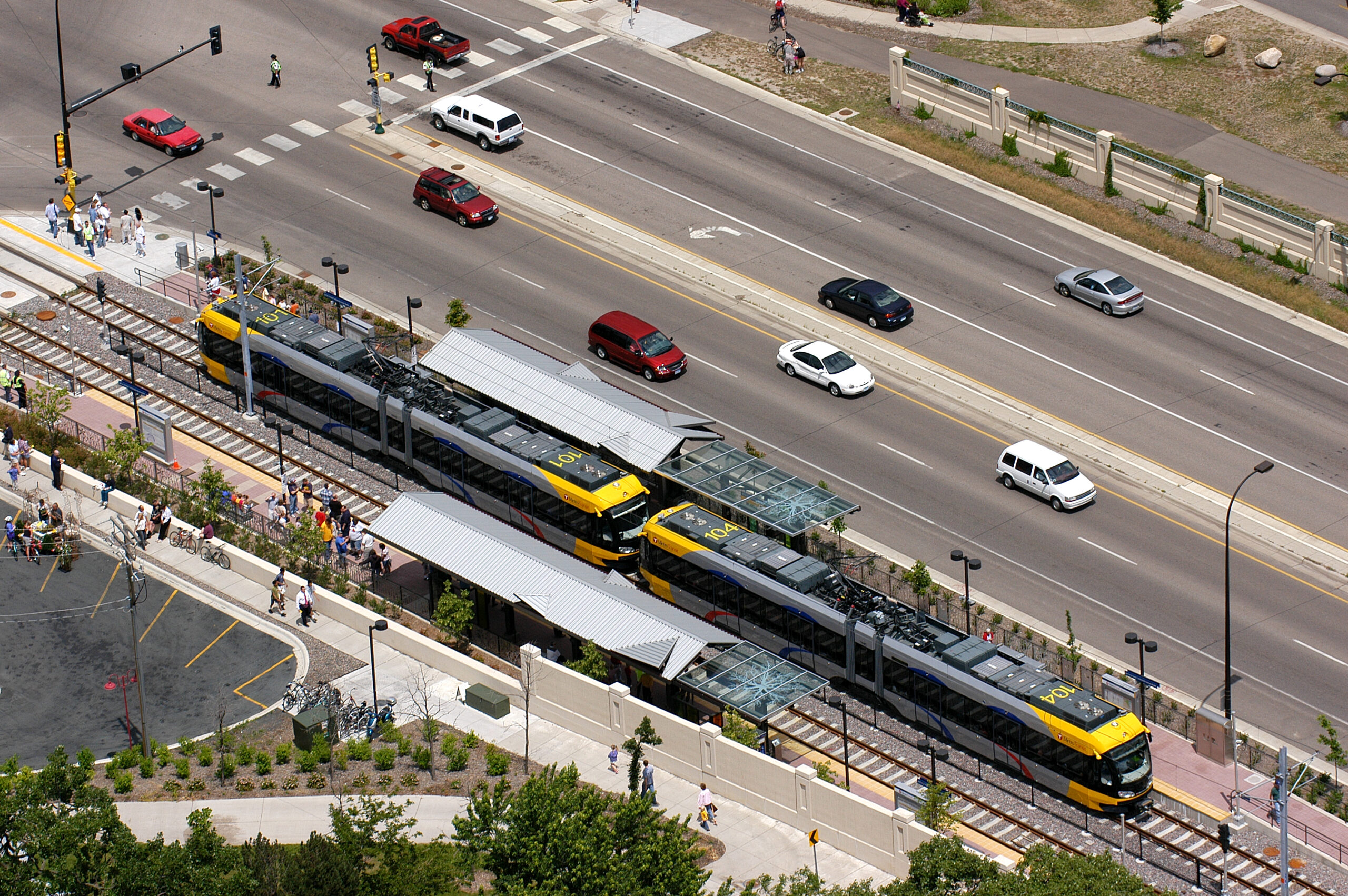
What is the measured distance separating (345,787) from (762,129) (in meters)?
45.5

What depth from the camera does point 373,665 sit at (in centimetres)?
5712

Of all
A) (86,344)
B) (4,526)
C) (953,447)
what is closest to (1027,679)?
(953,447)

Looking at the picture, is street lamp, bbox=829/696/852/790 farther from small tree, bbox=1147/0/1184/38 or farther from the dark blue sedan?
small tree, bbox=1147/0/1184/38

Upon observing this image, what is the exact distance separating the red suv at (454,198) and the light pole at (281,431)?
46.9 ft

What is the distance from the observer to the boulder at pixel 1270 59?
94188 millimetres

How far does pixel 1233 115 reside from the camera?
3605 inches

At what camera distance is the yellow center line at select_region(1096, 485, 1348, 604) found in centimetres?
6519

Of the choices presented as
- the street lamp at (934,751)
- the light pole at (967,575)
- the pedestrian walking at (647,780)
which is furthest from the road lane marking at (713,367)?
the pedestrian walking at (647,780)

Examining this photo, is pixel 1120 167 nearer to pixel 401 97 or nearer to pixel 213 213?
pixel 401 97

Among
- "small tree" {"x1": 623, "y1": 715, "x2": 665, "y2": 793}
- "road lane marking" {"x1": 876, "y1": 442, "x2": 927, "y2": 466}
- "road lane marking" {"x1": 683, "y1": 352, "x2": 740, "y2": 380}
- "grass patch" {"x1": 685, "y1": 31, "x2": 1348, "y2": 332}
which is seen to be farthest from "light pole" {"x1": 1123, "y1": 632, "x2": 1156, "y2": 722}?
"grass patch" {"x1": 685, "y1": 31, "x2": 1348, "y2": 332}

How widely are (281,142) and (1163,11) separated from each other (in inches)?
1607

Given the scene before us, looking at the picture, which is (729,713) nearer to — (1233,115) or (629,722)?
(629,722)

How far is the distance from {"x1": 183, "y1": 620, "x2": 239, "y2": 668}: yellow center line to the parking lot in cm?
3

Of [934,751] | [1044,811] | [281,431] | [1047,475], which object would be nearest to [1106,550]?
[1047,475]
